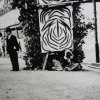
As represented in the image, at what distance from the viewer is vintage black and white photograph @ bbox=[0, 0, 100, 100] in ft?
24.3

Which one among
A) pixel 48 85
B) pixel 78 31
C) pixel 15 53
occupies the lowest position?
pixel 48 85

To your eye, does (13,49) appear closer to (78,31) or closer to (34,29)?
(34,29)

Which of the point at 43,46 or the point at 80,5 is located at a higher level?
the point at 80,5

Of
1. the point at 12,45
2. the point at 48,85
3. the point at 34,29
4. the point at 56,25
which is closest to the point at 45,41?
the point at 56,25

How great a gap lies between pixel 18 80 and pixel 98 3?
140 inches

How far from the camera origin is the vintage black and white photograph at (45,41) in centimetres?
739

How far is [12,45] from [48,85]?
83.3 inches

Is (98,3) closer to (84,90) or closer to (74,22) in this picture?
(74,22)

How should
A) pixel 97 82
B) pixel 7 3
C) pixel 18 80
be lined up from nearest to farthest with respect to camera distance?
1. pixel 97 82
2. pixel 18 80
3. pixel 7 3

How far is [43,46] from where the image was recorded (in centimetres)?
825

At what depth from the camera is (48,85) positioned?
6496mm

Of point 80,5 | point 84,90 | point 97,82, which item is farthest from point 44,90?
point 80,5

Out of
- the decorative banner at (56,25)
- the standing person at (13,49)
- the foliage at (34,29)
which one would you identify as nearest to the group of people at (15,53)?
the standing person at (13,49)

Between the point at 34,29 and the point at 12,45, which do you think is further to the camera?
the point at 34,29
